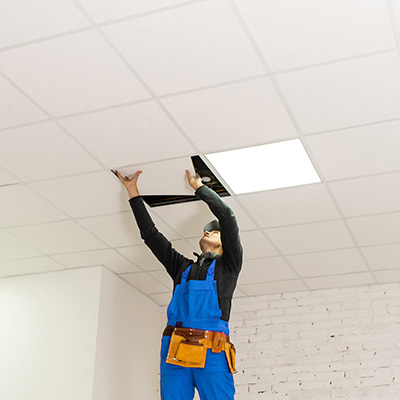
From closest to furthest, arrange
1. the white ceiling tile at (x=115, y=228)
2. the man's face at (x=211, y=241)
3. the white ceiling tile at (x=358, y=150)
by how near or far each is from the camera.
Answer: the white ceiling tile at (x=358, y=150) → the man's face at (x=211, y=241) → the white ceiling tile at (x=115, y=228)

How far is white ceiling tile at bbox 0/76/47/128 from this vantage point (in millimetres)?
3373

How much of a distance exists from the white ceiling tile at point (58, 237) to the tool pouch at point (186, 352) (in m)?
1.69

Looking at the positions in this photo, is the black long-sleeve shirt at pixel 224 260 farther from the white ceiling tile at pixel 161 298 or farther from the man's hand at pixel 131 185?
the white ceiling tile at pixel 161 298

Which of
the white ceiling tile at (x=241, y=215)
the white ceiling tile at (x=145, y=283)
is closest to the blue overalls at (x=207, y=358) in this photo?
the white ceiling tile at (x=241, y=215)

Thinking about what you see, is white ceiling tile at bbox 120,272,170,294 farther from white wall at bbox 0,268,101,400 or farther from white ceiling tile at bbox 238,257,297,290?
white ceiling tile at bbox 238,257,297,290

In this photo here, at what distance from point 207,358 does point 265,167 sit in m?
1.26

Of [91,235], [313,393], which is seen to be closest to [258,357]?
[313,393]

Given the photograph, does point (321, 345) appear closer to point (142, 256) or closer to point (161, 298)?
point (161, 298)

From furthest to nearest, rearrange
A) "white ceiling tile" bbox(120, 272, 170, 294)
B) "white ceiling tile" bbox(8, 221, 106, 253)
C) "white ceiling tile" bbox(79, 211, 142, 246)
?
"white ceiling tile" bbox(120, 272, 170, 294) → "white ceiling tile" bbox(8, 221, 106, 253) → "white ceiling tile" bbox(79, 211, 142, 246)

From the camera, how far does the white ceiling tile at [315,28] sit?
9.04 ft

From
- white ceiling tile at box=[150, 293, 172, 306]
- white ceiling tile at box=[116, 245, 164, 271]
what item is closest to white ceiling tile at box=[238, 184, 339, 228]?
white ceiling tile at box=[116, 245, 164, 271]

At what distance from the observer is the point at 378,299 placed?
19.5ft

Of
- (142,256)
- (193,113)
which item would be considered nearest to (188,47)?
(193,113)

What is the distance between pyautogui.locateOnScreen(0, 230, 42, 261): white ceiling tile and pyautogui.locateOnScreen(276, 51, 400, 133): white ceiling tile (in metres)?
2.67
